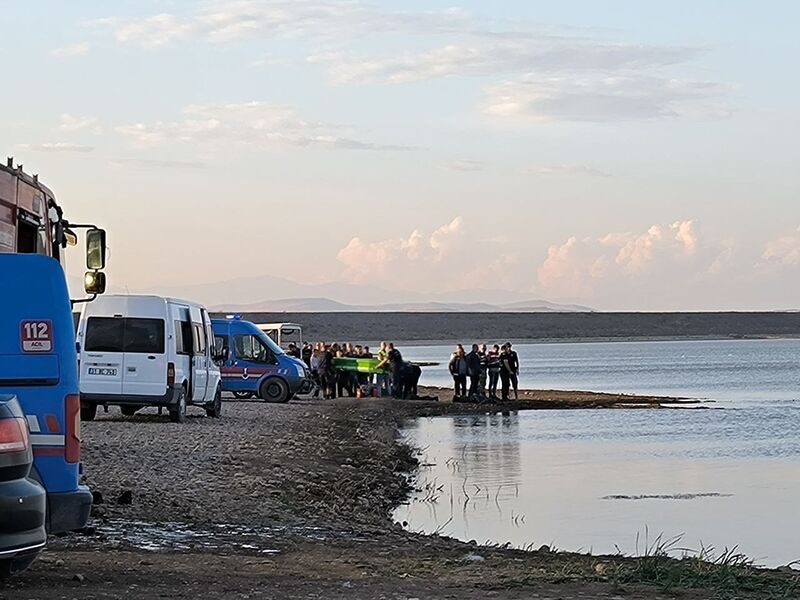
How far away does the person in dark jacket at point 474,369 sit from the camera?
40312 millimetres

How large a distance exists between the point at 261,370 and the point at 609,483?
18227 mm

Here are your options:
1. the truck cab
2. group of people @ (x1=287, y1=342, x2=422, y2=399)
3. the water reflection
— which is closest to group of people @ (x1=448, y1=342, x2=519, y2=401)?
group of people @ (x1=287, y1=342, x2=422, y2=399)

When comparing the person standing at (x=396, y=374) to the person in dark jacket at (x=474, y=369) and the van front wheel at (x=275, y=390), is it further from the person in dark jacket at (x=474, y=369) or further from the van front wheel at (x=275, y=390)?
the van front wheel at (x=275, y=390)

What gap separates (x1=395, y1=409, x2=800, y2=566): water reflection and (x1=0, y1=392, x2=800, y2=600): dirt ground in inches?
42.2

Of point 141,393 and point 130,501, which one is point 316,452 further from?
point 130,501

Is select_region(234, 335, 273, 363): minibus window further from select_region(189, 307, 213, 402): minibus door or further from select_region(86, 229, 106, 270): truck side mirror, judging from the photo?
select_region(86, 229, 106, 270): truck side mirror

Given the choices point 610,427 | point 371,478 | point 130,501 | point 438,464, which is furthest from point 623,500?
point 610,427

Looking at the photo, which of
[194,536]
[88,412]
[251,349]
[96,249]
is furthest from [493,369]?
[194,536]

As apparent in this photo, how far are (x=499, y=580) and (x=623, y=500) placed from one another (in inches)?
352

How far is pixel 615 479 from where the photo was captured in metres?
21.9

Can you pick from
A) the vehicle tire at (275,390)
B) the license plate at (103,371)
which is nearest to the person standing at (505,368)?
the vehicle tire at (275,390)

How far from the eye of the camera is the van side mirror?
46.8 feet

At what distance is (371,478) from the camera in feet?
67.1

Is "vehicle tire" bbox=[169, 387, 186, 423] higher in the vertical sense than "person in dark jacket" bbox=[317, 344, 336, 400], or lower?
lower
